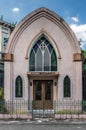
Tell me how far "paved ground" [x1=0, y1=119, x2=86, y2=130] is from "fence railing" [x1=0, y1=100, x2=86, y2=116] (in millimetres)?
2639

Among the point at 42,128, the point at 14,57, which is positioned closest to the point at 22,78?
the point at 14,57

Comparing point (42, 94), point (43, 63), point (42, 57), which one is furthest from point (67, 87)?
point (42, 57)

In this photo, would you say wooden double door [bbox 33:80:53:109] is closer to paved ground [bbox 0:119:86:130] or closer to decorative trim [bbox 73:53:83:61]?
decorative trim [bbox 73:53:83:61]

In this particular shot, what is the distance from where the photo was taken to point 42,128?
637 inches

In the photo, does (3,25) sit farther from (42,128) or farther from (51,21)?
(42,128)

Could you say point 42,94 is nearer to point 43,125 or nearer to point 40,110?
point 40,110

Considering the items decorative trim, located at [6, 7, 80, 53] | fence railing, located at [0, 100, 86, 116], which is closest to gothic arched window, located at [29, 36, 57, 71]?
decorative trim, located at [6, 7, 80, 53]

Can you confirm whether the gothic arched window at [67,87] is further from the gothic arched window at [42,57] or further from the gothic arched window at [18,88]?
the gothic arched window at [18,88]

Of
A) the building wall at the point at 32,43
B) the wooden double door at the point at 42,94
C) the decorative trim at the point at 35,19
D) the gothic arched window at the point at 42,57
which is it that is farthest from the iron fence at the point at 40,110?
the decorative trim at the point at 35,19

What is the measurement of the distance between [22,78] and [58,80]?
2.72 metres

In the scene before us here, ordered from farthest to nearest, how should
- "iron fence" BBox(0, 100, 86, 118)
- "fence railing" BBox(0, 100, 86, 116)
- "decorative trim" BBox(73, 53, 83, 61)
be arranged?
"decorative trim" BBox(73, 53, 83, 61)
"fence railing" BBox(0, 100, 86, 116)
"iron fence" BBox(0, 100, 86, 118)

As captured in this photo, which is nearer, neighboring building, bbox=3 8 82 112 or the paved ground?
the paved ground

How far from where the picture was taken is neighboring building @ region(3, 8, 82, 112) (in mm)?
21984

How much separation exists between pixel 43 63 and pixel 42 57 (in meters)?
0.48
